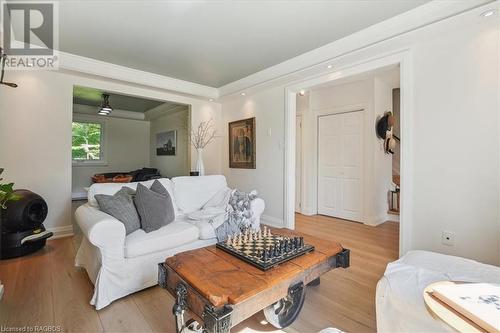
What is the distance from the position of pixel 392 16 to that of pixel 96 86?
3.93 meters

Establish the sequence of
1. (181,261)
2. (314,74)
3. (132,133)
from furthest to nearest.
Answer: (132,133) < (314,74) < (181,261)

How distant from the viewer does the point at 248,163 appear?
447cm

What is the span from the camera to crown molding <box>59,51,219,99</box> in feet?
10.6

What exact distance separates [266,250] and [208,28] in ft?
7.67

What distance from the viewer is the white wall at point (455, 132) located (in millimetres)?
2080

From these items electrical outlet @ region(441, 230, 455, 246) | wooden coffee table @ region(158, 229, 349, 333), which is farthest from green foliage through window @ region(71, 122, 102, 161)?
electrical outlet @ region(441, 230, 455, 246)

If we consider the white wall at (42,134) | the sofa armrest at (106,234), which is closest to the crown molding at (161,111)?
the white wall at (42,134)

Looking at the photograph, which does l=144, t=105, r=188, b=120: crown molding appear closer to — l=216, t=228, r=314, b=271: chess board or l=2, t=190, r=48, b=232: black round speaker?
l=2, t=190, r=48, b=232: black round speaker

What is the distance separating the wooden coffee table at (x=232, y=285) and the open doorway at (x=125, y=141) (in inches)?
185

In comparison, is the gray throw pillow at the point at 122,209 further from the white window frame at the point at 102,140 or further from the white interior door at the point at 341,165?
the white window frame at the point at 102,140

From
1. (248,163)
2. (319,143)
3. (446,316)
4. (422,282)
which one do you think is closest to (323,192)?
(319,143)

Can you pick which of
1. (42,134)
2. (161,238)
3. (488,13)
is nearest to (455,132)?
(488,13)

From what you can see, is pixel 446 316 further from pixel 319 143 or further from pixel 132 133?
pixel 132 133

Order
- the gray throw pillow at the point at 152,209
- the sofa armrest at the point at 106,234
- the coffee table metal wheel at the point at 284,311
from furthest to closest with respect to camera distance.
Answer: the gray throw pillow at the point at 152,209, the sofa armrest at the point at 106,234, the coffee table metal wheel at the point at 284,311
